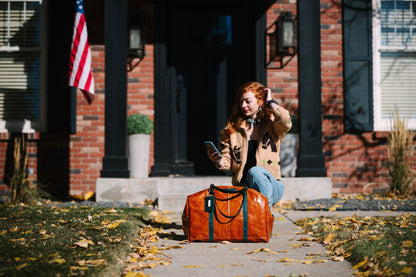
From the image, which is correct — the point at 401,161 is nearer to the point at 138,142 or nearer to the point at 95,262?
the point at 138,142

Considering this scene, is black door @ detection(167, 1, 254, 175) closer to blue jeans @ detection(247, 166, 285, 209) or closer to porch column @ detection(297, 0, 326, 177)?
porch column @ detection(297, 0, 326, 177)

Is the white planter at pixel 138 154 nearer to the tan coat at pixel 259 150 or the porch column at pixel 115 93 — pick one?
the porch column at pixel 115 93

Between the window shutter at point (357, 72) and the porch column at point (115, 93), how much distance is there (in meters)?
3.43

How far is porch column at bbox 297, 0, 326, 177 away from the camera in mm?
5961

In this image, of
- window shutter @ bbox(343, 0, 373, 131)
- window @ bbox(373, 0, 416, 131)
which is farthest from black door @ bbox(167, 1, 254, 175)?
window @ bbox(373, 0, 416, 131)

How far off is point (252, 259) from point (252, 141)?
1099mm

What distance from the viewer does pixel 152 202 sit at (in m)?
5.73

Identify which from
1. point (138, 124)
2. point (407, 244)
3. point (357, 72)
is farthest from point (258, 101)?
point (357, 72)

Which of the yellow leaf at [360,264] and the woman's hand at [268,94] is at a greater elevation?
the woman's hand at [268,94]

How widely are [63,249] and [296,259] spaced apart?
60.1 inches

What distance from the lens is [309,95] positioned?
607 cm

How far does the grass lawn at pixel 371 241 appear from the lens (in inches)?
94.0

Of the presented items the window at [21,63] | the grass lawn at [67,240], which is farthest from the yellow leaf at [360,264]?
the window at [21,63]

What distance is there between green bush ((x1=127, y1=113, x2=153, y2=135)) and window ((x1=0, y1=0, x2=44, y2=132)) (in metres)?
1.65
